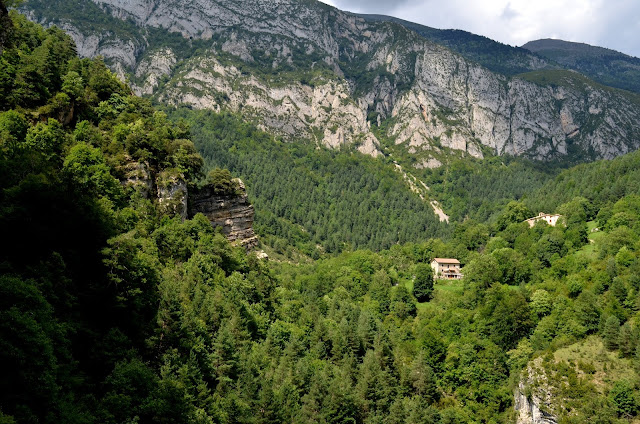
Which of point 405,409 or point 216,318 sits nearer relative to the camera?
point 216,318

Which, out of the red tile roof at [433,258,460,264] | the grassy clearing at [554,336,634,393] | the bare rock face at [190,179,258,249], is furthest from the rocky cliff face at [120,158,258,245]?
the grassy clearing at [554,336,634,393]

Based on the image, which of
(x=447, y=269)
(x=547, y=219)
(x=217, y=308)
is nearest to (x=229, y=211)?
(x=217, y=308)

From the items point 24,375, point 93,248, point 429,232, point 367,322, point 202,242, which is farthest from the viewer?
point 429,232

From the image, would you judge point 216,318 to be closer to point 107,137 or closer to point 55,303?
point 55,303

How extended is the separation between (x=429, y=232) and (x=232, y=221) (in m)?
121

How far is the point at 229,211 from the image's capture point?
77.2m

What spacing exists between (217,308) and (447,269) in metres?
70.3

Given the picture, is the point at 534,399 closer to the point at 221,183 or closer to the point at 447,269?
the point at 447,269

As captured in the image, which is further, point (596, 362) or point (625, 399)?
point (596, 362)

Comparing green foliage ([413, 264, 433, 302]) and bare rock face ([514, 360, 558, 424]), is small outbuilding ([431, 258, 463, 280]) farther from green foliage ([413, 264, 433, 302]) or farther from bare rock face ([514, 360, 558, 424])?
bare rock face ([514, 360, 558, 424])

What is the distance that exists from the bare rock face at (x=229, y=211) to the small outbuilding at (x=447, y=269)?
46.1 meters

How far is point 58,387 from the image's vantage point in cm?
2416

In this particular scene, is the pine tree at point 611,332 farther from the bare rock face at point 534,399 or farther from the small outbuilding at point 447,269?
the small outbuilding at point 447,269

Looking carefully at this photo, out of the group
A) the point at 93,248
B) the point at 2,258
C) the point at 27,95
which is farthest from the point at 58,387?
the point at 27,95
